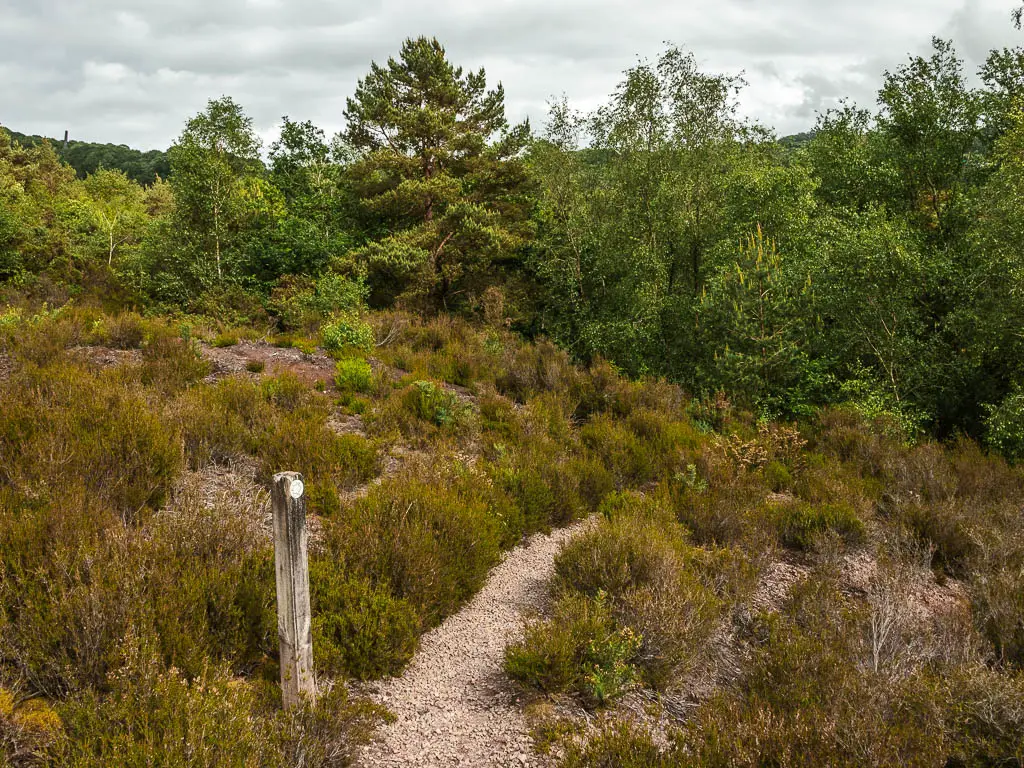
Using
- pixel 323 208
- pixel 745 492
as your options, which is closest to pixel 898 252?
pixel 745 492

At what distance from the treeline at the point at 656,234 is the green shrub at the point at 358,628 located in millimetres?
8415

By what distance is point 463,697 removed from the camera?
145 inches

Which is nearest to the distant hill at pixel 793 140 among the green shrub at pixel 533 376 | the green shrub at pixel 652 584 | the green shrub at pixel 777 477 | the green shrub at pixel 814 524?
the green shrub at pixel 533 376

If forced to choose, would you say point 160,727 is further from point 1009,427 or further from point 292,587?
point 1009,427

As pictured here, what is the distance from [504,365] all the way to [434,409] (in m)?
3.52

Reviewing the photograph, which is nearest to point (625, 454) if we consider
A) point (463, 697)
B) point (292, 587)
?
point (463, 697)

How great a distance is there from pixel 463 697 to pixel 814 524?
4564 millimetres

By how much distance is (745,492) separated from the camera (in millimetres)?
6945

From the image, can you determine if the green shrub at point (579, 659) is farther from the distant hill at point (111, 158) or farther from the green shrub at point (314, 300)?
the distant hill at point (111, 158)

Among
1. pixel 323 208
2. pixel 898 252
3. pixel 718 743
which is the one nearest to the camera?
pixel 718 743

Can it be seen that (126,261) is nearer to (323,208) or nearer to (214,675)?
(323,208)

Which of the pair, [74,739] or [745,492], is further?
[745,492]

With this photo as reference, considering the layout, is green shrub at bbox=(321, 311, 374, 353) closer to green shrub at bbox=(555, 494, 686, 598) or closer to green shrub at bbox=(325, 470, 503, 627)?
green shrub at bbox=(325, 470, 503, 627)

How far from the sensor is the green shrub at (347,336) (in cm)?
1202
